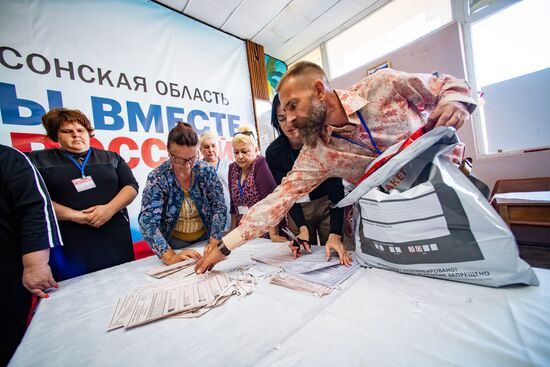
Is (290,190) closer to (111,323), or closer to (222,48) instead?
(111,323)

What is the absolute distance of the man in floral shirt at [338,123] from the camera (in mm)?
987

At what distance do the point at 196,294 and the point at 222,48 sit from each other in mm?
3741

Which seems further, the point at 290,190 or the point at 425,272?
the point at 290,190

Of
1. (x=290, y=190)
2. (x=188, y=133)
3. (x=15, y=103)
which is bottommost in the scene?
(x=290, y=190)

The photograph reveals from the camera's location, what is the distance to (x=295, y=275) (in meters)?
A: 0.82

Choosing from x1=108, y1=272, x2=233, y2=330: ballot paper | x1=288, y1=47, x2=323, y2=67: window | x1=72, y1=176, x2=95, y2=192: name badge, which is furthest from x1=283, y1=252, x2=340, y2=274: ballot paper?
x1=288, y1=47, x2=323, y2=67: window

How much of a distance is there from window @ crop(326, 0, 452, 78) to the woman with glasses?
9.09 ft

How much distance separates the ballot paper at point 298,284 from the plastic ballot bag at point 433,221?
22 centimetres

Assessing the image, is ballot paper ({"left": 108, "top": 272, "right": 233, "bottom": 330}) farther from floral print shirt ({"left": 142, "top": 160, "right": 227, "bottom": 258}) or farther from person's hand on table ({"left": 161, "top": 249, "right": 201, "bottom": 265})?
floral print shirt ({"left": 142, "top": 160, "right": 227, "bottom": 258})

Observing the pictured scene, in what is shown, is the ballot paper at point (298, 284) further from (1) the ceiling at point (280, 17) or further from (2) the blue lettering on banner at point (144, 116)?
(1) the ceiling at point (280, 17)

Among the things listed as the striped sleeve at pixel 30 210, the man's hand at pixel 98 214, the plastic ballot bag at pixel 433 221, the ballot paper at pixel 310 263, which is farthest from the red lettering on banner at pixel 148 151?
the plastic ballot bag at pixel 433 221

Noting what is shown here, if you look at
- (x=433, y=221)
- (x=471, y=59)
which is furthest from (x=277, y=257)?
(x=471, y=59)

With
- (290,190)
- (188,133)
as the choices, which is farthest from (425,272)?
(188,133)

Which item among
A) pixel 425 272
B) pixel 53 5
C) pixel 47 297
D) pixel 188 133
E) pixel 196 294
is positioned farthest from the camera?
pixel 53 5
